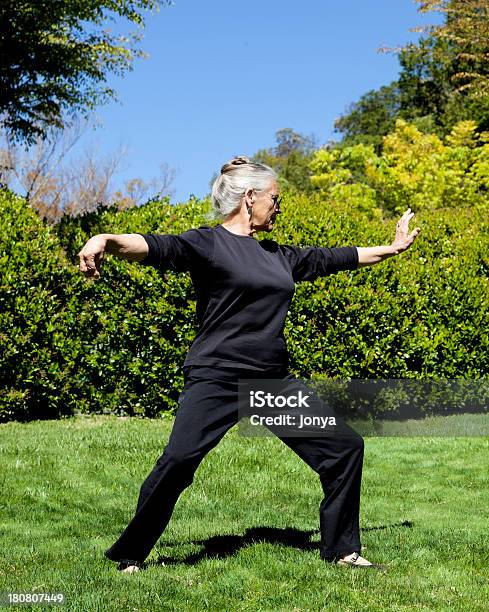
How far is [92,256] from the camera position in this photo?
11.0 feet

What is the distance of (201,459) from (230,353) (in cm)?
57

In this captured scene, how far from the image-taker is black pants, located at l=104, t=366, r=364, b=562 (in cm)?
390

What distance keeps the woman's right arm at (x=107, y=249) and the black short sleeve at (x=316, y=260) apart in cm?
100

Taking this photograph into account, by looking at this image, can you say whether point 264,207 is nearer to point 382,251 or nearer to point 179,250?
point 179,250

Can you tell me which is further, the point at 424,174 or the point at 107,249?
the point at 424,174

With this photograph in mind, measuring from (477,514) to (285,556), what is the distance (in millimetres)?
2207

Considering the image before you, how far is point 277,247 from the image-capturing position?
4.30m

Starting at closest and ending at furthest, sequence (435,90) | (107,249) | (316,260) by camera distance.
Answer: (107,249) < (316,260) < (435,90)

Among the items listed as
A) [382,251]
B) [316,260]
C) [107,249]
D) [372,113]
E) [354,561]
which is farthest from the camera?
[372,113]

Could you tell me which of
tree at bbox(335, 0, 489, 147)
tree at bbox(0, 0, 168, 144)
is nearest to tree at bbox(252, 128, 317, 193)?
tree at bbox(335, 0, 489, 147)

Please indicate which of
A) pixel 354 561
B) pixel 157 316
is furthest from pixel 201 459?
pixel 157 316

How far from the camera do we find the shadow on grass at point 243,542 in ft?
14.7

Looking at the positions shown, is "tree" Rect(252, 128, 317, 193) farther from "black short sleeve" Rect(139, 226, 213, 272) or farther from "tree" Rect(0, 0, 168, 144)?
"black short sleeve" Rect(139, 226, 213, 272)

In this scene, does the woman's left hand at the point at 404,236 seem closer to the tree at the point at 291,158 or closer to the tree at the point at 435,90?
the tree at the point at 435,90
